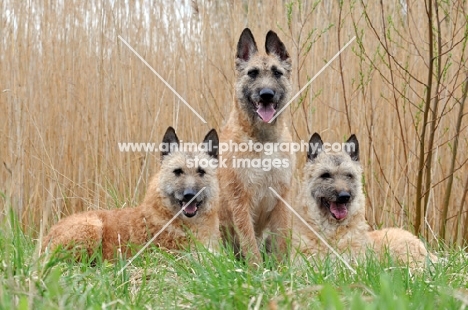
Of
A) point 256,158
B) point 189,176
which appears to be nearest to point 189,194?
point 189,176

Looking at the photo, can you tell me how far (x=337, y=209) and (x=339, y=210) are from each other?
0.02m

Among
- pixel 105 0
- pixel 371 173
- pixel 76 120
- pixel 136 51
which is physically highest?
pixel 105 0

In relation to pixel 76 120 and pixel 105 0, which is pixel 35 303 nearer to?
pixel 76 120

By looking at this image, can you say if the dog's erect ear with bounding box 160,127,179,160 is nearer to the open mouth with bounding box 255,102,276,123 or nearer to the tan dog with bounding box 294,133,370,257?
the open mouth with bounding box 255,102,276,123

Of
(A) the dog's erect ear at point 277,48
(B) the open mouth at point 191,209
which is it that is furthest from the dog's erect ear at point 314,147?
(B) the open mouth at point 191,209

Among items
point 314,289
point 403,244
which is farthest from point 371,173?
point 314,289

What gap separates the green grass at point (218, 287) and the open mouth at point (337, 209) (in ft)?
3.84

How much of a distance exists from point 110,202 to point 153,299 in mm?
3218

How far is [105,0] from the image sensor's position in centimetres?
632

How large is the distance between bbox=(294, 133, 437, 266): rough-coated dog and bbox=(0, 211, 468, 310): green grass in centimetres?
97

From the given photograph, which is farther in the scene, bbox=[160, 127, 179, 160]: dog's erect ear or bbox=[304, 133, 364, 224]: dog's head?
bbox=[160, 127, 179, 160]: dog's erect ear

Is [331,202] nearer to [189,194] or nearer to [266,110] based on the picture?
[266,110]

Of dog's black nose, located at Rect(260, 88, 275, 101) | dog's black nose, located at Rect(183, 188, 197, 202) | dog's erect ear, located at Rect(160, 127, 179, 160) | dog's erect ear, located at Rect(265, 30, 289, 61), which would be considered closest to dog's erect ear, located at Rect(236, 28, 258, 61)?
dog's erect ear, located at Rect(265, 30, 289, 61)

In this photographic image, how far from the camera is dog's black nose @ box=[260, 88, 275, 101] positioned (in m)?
4.81
